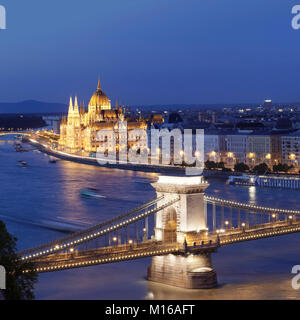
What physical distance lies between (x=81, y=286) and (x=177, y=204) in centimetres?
127

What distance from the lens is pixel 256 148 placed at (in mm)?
26719

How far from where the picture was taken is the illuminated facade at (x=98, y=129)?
38500mm

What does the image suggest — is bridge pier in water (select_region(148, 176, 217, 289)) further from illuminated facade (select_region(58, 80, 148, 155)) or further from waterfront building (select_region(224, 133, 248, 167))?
illuminated facade (select_region(58, 80, 148, 155))

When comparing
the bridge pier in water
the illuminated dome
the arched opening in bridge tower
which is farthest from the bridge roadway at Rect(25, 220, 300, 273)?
the illuminated dome

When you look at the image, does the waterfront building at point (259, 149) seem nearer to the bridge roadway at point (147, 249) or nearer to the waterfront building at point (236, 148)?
the waterfront building at point (236, 148)

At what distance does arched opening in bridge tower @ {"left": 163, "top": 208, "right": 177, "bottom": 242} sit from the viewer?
28.2 feet

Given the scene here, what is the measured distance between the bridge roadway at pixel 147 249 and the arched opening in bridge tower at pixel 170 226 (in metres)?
0.16

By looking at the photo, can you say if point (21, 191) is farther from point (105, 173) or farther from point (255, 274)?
point (255, 274)

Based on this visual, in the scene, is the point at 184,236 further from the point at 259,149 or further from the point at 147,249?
the point at 259,149

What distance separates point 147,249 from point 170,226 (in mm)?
648

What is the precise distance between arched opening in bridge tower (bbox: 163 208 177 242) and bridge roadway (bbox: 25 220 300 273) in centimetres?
16

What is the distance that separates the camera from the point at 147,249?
8.08 m

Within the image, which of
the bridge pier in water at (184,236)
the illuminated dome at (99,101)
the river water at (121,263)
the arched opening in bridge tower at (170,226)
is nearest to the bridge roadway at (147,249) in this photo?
the bridge pier in water at (184,236)
